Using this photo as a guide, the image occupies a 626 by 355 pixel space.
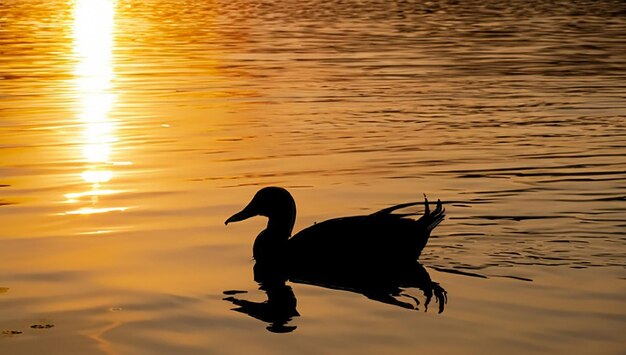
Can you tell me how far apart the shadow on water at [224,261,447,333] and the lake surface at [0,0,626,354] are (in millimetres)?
130

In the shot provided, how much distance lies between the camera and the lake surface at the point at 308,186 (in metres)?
10.2

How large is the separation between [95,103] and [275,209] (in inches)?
562

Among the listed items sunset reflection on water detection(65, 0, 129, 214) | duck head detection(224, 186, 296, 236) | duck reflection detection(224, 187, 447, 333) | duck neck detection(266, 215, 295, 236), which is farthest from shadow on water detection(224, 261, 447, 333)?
sunset reflection on water detection(65, 0, 129, 214)

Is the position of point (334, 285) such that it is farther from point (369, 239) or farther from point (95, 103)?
point (95, 103)

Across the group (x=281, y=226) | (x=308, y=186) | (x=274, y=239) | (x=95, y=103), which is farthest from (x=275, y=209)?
(x=95, y=103)

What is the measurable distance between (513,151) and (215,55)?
67.0 ft

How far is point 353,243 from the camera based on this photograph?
12.4m

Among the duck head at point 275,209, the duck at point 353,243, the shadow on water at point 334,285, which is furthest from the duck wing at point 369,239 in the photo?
the duck head at point 275,209

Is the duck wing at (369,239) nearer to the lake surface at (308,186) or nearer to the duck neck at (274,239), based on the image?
the duck neck at (274,239)

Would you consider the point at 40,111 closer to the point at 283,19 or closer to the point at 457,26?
the point at 457,26

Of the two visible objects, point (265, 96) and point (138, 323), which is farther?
point (265, 96)

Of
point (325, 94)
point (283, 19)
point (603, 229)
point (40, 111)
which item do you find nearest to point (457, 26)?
point (283, 19)

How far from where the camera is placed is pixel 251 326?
33.9ft

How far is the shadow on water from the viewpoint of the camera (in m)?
10.8
